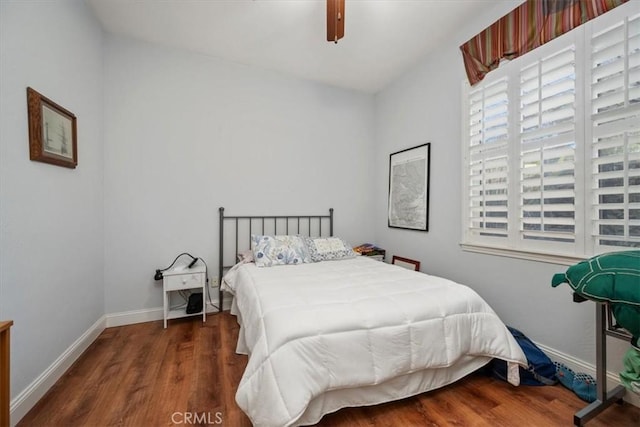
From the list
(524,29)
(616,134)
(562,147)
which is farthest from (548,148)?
(524,29)

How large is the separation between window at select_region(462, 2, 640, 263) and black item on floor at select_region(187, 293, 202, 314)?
2642 millimetres

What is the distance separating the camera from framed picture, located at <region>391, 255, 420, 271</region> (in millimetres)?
2898

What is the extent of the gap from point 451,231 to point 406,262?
0.68 m

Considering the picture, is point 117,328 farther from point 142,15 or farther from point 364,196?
point 364,196

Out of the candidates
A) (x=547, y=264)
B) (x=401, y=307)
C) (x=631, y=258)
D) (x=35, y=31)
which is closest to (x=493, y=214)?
(x=547, y=264)

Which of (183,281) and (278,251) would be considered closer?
(183,281)

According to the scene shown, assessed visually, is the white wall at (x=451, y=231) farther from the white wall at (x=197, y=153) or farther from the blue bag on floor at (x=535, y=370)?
the white wall at (x=197, y=153)

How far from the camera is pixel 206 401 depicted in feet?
5.05

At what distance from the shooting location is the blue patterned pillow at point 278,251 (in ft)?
8.39

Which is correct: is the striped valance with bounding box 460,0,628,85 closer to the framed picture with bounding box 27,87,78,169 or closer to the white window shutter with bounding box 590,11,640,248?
the white window shutter with bounding box 590,11,640,248

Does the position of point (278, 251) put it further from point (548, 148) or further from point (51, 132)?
point (548, 148)

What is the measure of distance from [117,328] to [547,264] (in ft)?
12.0

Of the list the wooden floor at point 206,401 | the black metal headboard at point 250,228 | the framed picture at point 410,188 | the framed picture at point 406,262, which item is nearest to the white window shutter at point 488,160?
the framed picture at point 410,188

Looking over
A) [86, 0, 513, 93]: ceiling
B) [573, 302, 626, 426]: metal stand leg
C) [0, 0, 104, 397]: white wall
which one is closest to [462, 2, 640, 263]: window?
[573, 302, 626, 426]: metal stand leg
